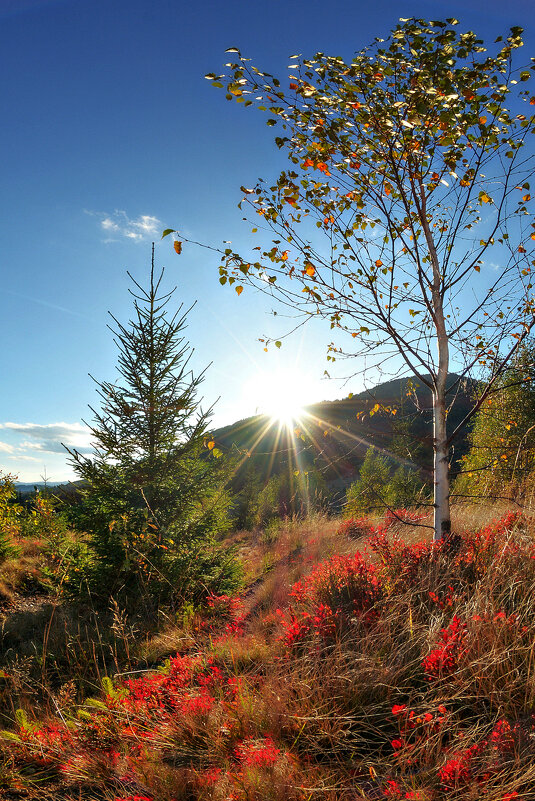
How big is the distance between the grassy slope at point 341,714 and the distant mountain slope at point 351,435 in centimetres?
133

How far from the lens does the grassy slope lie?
2.14 m

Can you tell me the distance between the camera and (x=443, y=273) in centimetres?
477

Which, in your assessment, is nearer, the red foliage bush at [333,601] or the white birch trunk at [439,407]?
the red foliage bush at [333,601]

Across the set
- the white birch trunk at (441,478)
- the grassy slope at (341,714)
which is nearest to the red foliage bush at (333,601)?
the grassy slope at (341,714)

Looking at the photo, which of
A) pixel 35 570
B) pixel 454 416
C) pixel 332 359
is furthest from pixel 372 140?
pixel 454 416

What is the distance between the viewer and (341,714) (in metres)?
2.66

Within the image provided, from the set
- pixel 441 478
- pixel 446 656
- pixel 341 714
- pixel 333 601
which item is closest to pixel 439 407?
pixel 441 478

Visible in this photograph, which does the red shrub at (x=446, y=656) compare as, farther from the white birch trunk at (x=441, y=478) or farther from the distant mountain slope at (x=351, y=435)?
the white birch trunk at (x=441, y=478)

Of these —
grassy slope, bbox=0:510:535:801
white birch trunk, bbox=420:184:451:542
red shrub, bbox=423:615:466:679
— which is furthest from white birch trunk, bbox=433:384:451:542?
red shrub, bbox=423:615:466:679

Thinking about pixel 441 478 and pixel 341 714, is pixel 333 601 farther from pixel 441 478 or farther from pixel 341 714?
pixel 441 478

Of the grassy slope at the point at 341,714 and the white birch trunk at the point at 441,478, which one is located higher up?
the white birch trunk at the point at 441,478

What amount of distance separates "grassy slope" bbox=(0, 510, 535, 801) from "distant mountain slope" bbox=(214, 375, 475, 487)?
133 centimetres

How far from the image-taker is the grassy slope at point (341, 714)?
2141mm

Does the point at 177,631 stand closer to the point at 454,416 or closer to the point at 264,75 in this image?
the point at 264,75
